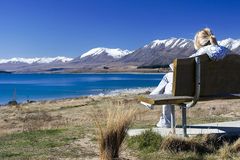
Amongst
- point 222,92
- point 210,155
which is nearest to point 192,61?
point 222,92

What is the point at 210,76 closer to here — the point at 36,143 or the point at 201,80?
the point at 201,80

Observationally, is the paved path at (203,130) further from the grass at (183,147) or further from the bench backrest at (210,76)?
the bench backrest at (210,76)

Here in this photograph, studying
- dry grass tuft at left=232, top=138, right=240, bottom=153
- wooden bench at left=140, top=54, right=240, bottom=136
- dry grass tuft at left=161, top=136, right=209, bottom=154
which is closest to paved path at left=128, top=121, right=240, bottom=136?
dry grass tuft at left=161, top=136, right=209, bottom=154

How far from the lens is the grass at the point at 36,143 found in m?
5.99

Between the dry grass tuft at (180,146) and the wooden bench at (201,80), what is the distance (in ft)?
1.51

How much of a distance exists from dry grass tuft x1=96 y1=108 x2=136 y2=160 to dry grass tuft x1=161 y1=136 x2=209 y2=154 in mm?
725

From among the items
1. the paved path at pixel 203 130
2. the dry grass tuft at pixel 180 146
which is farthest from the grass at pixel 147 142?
the paved path at pixel 203 130

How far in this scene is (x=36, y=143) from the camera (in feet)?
22.3

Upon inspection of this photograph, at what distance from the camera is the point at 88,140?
22.8ft

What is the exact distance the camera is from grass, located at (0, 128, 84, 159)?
19.7 ft

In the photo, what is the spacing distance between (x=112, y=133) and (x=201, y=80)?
1372 mm

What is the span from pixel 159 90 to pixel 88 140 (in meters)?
1.27

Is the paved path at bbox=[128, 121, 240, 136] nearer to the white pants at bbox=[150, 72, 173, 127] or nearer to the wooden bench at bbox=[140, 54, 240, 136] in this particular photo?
the white pants at bbox=[150, 72, 173, 127]

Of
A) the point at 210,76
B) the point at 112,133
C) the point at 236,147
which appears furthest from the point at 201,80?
the point at 112,133
